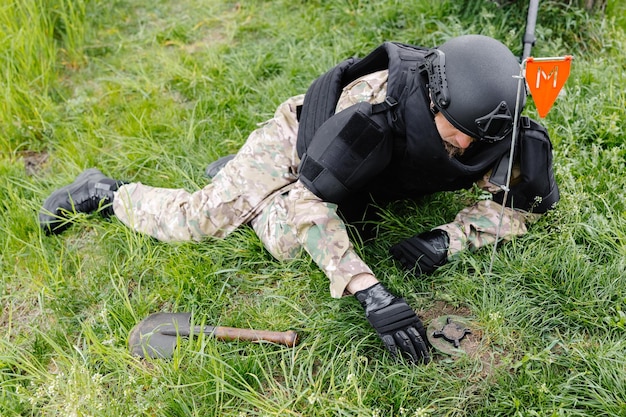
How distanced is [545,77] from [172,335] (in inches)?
78.3

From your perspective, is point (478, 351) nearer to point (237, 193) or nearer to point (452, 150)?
point (452, 150)

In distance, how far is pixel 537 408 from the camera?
2486mm

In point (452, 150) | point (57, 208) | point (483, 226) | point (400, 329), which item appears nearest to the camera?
point (400, 329)

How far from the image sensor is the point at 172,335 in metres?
2.95

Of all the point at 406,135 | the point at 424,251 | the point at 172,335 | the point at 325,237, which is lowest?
the point at 172,335

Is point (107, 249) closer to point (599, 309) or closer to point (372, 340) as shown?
point (372, 340)

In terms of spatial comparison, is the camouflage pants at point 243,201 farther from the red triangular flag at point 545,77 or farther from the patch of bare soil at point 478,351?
the red triangular flag at point 545,77

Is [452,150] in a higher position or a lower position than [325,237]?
higher

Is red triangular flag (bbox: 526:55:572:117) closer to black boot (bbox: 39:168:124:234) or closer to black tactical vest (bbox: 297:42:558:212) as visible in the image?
black tactical vest (bbox: 297:42:558:212)

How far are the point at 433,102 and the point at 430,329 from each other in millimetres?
1040

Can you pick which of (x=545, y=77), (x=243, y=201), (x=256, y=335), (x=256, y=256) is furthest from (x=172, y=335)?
(x=545, y=77)

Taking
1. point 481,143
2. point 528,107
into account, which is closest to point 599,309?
point 481,143

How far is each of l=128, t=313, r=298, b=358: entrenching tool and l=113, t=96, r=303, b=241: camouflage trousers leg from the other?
59 centimetres

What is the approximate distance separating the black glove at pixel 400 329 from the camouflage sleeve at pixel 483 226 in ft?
1.59
